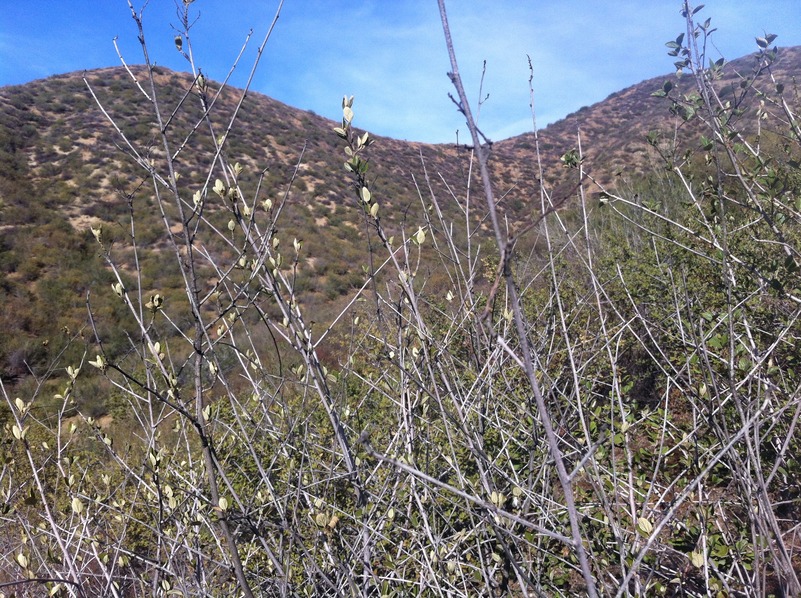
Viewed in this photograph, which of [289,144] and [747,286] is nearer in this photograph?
[747,286]

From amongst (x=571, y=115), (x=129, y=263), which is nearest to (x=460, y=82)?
(x=129, y=263)

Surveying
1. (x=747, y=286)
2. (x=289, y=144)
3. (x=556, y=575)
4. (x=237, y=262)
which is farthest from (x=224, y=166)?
(x=289, y=144)

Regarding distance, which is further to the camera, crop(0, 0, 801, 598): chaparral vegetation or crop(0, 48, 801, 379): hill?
crop(0, 48, 801, 379): hill

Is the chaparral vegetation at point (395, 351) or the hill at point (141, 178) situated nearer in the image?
the chaparral vegetation at point (395, 351)

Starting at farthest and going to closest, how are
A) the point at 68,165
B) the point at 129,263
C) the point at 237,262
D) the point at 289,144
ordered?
the point at 289,144 < the point at 68,165 < the point at 129,263 < the point at 237,262

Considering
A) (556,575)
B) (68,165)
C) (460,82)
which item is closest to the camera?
(460,82)

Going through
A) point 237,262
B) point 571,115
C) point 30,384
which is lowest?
point 30,384

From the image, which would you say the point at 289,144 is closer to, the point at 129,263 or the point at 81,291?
the point at 129,263

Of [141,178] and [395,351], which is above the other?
[141,178]

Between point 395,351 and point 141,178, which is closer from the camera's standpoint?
point 395,351

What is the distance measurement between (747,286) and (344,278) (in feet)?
47.4

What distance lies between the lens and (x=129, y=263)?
16.0m

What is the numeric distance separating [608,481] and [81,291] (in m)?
15.5

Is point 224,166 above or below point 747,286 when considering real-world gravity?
above
